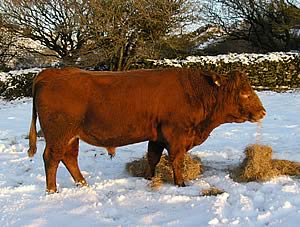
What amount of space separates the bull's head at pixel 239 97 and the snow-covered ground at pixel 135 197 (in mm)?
809

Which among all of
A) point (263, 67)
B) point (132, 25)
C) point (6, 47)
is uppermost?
point (132, 25)

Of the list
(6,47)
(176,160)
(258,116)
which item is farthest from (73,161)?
(6,47)

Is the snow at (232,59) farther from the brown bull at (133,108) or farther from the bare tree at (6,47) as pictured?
the brown bull at (133,108)

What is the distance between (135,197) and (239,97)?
1.83m

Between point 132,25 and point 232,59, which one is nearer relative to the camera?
point 132,25

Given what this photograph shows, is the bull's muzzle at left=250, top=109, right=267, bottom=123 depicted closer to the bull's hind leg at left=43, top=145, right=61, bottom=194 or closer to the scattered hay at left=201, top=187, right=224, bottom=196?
the scattered hay at left=201, top=187, right=224, bottom=196

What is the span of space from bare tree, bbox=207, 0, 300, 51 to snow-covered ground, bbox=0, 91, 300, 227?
17518mm

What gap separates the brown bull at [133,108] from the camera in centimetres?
577

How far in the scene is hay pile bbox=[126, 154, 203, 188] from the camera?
6133 millimetres

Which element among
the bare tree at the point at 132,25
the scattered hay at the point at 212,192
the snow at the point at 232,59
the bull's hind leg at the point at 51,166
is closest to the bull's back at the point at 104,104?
the bull's hind leg at the point at 51,166

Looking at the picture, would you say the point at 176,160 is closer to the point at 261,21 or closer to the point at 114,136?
the point at 114,136

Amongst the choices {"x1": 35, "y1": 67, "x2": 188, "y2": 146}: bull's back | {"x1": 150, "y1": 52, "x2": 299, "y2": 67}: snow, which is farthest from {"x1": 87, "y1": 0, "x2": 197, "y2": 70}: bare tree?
{"x1": 35, "y1": 67, "x2": 188, "y2": 146}: bull's back

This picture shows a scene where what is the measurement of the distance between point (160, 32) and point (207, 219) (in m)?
16.1

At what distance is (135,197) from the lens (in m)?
5.38
